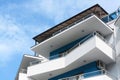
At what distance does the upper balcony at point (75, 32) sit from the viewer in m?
26.7

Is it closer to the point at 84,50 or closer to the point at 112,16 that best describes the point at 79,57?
the point at 84,50

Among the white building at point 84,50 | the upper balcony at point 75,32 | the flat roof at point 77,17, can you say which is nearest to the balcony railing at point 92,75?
the white building at point 84,50

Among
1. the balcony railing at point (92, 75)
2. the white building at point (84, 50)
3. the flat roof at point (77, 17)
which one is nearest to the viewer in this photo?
the balcony railing at point (92, 75)

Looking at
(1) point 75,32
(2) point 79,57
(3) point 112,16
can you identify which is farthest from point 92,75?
(3) point 112,16

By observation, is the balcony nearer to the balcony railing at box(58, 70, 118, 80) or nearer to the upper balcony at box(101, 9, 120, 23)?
the balcony railing at box(58, 70, 118, 80)

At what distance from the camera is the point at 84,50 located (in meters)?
25.5

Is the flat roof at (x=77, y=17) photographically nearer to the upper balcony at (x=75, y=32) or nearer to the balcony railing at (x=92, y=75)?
the upper balcony at (x=75, y=32)

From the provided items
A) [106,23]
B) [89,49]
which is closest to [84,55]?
[89,49]

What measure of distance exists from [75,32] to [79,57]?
130 inches

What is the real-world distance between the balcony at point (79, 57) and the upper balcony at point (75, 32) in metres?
0.97

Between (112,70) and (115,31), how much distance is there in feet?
12.1

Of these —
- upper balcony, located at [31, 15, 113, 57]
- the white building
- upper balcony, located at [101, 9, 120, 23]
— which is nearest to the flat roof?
the white building

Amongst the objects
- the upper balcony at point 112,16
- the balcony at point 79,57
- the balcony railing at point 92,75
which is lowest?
the balcony railing at point 92,75

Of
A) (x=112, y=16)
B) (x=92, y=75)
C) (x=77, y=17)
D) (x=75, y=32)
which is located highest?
(x=77, y=17)
